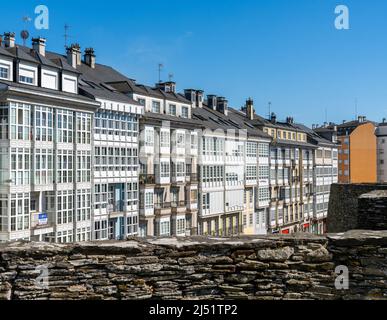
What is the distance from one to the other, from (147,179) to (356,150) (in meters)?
71.6

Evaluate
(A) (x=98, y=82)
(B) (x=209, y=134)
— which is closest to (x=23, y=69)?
(A) (x=98, y=82)

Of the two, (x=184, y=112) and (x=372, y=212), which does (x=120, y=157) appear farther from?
(x=372, y=212)

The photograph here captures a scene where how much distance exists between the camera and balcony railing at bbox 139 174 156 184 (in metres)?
48.5

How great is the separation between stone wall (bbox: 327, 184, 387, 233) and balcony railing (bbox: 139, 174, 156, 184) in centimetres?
2581

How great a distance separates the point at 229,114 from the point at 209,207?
18043 mm

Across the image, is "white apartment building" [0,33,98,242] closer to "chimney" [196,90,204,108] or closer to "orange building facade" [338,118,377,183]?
"chimney" [196,90,204,108]

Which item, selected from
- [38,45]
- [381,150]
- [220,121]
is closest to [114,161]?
[38,45]

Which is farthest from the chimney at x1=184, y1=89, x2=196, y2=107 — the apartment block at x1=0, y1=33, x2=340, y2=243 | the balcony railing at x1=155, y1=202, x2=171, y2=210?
the balcony railing at x1=155, y1=202, x2=171, y2=210

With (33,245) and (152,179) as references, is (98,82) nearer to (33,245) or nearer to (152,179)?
(152,179)

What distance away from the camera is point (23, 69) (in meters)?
37.7

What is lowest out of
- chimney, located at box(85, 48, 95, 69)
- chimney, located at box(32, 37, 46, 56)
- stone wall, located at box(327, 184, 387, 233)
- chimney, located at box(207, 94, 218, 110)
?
stone wall, located at box(327, 184, 387, 233)

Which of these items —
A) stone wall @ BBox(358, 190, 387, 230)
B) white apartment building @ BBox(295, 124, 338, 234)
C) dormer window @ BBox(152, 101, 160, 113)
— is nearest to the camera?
stone wall @ BBox(358, 190, 387, 230)

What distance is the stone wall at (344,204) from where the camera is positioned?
71.4 feet
